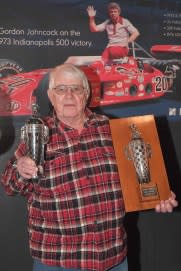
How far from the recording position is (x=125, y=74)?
265cm

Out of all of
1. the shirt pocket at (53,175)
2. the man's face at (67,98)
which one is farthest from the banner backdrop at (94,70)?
the shirt pocket at (53,175)

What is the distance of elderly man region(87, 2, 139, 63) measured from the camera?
2554 mm

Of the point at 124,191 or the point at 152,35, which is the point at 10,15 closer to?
the point at 152,35

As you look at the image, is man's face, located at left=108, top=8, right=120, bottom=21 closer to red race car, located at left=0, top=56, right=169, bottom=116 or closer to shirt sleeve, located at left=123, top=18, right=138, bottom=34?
shirt sleeve, located at left=123, top=18, right=138, bottom=34

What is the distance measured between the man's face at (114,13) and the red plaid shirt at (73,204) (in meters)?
1.29

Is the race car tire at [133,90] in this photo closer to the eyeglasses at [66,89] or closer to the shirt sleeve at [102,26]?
the shirt sleeve at [102,26]

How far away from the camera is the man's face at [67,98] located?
1.53m

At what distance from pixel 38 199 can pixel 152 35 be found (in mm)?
1613

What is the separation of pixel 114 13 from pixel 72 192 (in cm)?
151

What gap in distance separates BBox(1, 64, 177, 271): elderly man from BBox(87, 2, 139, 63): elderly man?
108cm

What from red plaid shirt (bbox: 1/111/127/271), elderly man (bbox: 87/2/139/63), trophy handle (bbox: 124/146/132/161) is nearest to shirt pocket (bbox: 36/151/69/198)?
red plaid shirt (bbox: 1/111/127/271)

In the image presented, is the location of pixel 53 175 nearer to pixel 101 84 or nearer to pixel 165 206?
pixel 165 206

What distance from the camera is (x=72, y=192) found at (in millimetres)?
1472

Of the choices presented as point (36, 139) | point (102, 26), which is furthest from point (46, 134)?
point (102, 26)
